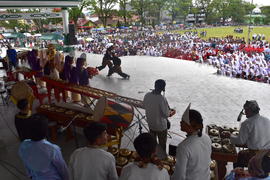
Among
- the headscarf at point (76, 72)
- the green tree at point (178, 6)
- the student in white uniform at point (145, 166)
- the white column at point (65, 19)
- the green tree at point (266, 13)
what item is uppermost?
the green tree at point (178, 6)

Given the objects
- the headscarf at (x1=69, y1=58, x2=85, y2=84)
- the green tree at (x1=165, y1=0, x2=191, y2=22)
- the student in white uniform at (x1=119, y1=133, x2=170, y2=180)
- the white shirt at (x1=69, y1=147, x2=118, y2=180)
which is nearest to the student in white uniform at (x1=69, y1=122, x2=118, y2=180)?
the white shirt at (x1=69, y1=147, x2=118, y2=180)

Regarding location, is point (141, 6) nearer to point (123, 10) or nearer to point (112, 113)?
point (123, 10)

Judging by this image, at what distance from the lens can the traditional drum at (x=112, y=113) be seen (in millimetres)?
3629

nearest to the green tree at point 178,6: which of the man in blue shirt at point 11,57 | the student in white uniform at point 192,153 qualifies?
the man in blue shirt at point 11,57

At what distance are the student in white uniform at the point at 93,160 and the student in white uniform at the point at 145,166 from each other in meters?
0.26

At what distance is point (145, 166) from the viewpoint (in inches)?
73.1

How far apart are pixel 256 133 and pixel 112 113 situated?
211 cm

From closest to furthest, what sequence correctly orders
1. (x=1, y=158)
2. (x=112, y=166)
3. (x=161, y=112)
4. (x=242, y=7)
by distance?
(x=112, y=166) → (x=161, y=112) → (x=1, y=158) → (x=242, y=7)

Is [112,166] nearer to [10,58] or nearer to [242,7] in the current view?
[10,58]

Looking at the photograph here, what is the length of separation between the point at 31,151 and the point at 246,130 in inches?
103

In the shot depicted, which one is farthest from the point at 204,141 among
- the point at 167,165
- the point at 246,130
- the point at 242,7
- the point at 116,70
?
the point at 242,7

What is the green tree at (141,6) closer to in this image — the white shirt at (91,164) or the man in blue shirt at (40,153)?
the man in blue shirt at (40,153)

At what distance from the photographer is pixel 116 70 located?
10188 mm

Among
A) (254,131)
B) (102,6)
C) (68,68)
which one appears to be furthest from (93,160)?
(102,6)
